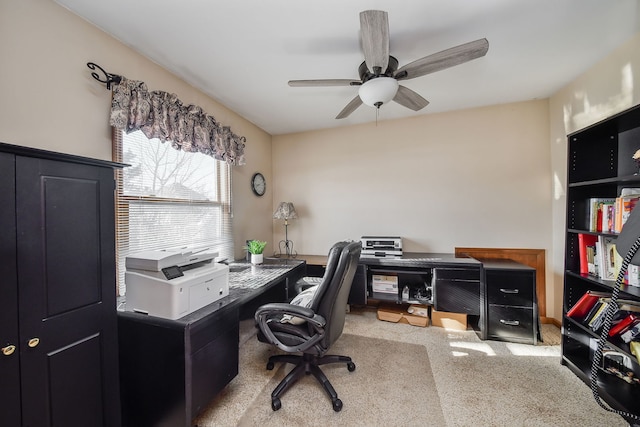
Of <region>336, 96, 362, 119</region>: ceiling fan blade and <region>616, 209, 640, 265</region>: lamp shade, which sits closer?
Answer: <region>616, 209, 640, 265</region>: lamp shade

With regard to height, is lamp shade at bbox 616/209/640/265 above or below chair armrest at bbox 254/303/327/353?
above

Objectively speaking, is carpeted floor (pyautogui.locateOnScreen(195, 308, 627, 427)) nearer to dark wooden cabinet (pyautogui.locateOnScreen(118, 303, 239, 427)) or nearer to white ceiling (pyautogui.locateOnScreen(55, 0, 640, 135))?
dark wooden cabinet (pyautogui.locateOnScreen(118, 303, 239, 427))

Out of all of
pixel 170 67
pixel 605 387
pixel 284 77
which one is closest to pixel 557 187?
pixel 605 387

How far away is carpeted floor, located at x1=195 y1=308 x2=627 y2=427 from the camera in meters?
1.42

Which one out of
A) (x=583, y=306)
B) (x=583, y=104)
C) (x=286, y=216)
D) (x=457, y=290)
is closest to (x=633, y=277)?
(x=583, y=306)

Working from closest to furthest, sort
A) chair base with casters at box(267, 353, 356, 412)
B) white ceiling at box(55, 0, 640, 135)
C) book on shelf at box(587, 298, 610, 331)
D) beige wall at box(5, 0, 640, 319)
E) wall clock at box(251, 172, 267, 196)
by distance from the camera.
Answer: beige wall at box(5, 0, 640, 319)
white ceiling at box(55, 0, 640, 135)
chair base with casters at box(267, 353, 356, 412)
book on shelf at box(587, 298, 610, 331)
wall clock at box(251, 172, 267, 196)

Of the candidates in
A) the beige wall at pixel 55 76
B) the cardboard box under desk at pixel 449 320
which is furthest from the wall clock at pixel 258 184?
the cardboard box under desk at pixel 449 320

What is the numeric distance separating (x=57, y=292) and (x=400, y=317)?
111 inches

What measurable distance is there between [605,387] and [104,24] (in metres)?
4.03

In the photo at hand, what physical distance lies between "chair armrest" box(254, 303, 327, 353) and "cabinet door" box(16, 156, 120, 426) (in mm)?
746

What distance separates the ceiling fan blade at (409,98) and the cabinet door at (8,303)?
2.15m

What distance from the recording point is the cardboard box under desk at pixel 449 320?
2.50 m

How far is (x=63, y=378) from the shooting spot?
949mm

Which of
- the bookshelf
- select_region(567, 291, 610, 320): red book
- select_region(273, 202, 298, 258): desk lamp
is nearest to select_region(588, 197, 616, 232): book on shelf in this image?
the bookshelf
